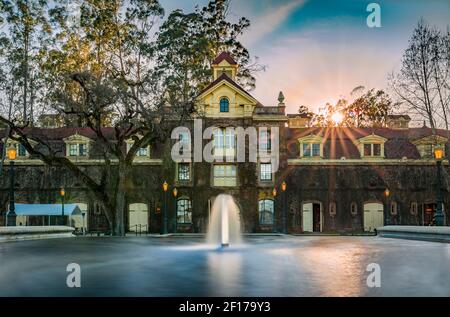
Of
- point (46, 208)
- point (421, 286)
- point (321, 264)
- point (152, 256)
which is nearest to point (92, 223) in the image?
point (46, 208)

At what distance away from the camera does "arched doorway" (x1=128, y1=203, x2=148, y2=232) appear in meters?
42.2

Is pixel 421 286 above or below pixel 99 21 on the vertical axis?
below

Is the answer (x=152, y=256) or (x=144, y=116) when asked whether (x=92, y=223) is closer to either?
(x=144, y=116)

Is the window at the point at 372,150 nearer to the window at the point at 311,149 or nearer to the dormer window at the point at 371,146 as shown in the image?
the dormer window at the point at 371,146

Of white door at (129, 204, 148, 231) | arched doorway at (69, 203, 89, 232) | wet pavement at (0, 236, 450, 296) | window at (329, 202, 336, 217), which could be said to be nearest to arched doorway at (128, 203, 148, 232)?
white door at (129, 204, 148, 231)

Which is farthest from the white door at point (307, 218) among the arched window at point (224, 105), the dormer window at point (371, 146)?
the arched window at point (224, 105)

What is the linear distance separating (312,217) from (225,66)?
14.6 m

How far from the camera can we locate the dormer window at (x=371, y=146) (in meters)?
43.9

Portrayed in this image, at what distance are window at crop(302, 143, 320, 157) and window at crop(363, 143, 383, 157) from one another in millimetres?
3955

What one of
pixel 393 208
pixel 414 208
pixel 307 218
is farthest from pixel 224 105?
pixel 414 208

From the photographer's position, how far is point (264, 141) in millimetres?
42625

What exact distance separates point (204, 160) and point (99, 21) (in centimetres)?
1327

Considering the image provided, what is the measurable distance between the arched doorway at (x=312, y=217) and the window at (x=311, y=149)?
159 inches
